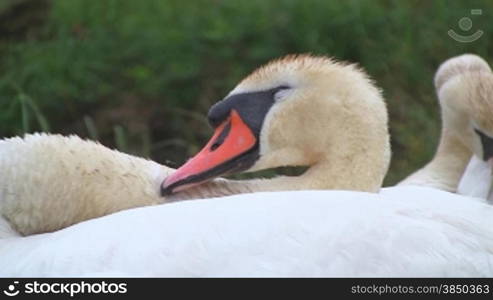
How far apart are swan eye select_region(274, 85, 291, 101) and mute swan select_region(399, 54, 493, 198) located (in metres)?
0.93

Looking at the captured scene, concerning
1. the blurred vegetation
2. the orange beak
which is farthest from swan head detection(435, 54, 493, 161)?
the blurred vegetation

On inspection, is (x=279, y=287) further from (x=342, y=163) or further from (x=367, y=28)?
(x=367, y=28)

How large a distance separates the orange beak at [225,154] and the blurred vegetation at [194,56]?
8.10 ft

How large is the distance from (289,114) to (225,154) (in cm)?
19

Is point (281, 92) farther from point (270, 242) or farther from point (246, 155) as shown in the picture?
point (270, 242)

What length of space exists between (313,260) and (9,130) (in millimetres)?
3369

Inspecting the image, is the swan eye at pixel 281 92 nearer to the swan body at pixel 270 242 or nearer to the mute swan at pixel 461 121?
the swan body at pixel 270 242

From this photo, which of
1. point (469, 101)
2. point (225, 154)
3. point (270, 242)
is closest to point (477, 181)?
point (469, 101)

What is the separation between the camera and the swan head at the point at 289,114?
10.7ft

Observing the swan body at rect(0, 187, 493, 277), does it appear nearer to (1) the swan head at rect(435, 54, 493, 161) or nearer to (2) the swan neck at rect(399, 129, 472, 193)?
(1) the swan head at rect(435, 54, 493, 161)

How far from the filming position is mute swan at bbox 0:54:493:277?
8.97 ft

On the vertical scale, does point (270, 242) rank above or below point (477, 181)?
above

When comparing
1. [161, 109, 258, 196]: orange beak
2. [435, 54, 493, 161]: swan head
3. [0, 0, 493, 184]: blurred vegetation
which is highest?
[161, 109, 258, 196]: orange beak

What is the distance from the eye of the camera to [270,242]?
275cm
